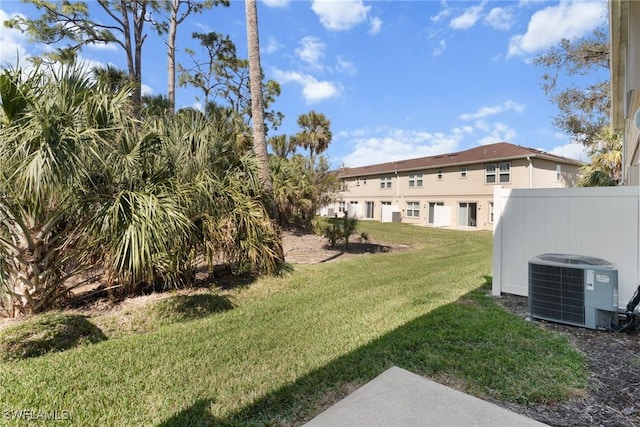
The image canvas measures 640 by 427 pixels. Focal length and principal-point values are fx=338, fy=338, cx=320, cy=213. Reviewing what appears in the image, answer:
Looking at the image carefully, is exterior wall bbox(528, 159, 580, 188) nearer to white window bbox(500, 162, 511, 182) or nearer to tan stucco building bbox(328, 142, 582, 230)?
tan stucco building bbox(328, 142, 582, 230)

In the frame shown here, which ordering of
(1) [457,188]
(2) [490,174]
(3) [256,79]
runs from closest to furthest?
(3) [256,79] → (2) [490,174] → (1) [457,188]

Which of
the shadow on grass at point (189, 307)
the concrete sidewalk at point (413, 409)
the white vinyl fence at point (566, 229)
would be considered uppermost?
the white vinyl fence at point (566, 229)

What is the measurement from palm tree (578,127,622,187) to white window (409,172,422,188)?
11631 millimetres

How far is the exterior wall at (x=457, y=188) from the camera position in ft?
71.2


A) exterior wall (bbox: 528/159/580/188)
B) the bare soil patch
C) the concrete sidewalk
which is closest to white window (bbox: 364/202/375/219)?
exterior wall (bbox: 528/159/580/188)

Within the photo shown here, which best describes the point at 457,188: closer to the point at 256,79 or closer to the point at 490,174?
the point at 490,174

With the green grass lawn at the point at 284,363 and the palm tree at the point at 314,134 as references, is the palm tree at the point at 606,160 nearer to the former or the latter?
the green grass lawn at the point at 284,363

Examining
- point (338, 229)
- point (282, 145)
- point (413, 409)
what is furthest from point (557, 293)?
point (282, 145)

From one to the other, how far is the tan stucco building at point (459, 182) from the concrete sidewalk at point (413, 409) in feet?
61.8

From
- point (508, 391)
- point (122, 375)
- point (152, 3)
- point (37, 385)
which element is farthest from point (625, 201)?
point (152, 3)

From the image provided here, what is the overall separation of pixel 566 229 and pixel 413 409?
3.72 m

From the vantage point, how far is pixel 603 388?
2.69 m

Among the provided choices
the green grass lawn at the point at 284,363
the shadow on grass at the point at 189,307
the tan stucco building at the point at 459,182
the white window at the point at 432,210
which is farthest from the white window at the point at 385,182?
the shadow on grass at the point at 189,307

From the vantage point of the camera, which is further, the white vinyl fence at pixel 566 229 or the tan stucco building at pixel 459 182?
the tan stucco building at pixel 459 182
